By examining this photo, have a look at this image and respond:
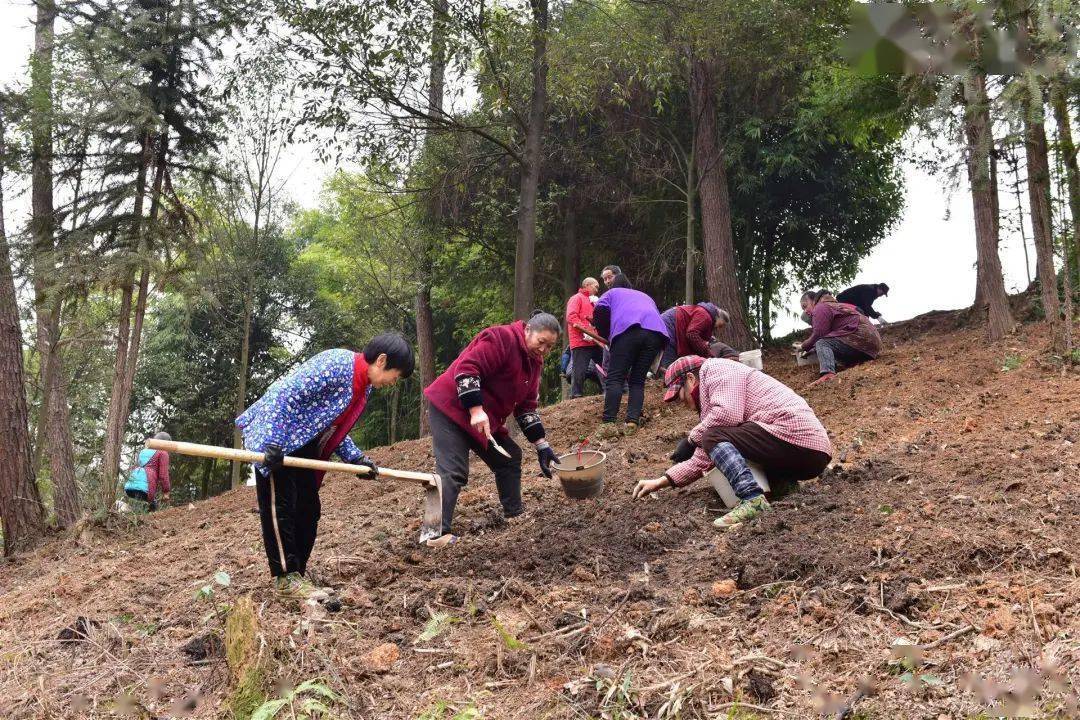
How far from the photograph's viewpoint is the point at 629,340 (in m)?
8.67

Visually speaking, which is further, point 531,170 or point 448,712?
point 531,170

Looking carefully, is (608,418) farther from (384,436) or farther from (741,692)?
(384,436)

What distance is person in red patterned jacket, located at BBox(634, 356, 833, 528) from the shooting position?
504 cm

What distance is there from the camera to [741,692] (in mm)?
3182

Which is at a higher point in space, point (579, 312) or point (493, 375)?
point (579, 312)

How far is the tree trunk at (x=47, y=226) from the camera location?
939cm

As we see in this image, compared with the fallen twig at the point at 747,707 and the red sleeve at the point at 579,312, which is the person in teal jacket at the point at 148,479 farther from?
the fallen twig at the point at 747,707

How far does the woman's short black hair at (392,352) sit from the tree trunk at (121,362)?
5583 millimetres

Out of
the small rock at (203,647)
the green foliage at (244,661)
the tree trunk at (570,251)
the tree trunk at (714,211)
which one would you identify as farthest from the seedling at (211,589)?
the tree trunk at (570,251)

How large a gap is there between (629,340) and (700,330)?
81cm

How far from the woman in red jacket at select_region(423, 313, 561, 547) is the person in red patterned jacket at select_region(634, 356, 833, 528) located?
92 centimetres

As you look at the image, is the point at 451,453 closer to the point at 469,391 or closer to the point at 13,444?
the point at 469,391

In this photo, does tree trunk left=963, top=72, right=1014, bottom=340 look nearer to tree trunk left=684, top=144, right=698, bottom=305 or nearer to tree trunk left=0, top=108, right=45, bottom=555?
tree trunk left=684, top=144, right=698, bottom=305

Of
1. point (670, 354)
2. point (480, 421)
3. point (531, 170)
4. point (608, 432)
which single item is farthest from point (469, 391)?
point (531, 170)
